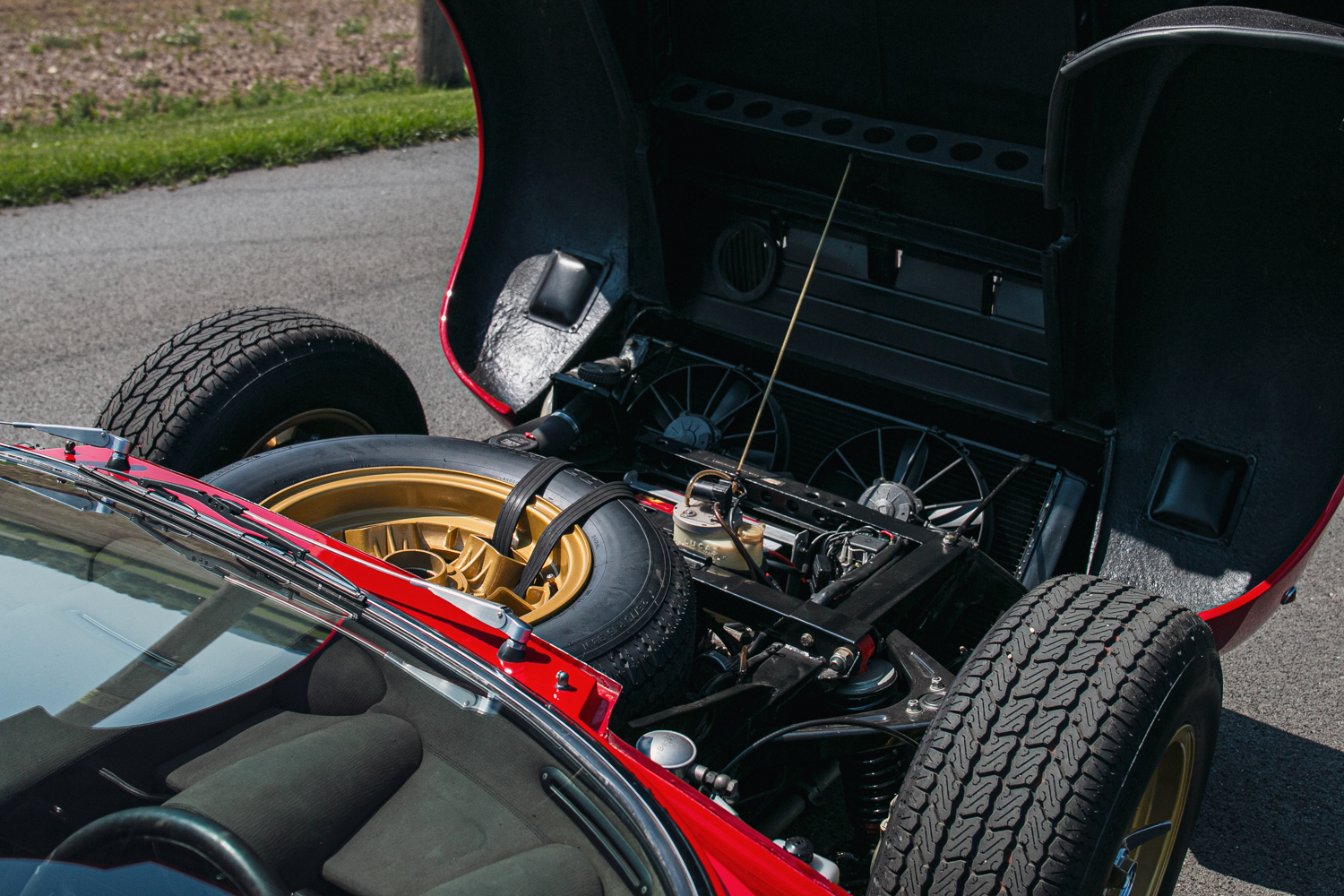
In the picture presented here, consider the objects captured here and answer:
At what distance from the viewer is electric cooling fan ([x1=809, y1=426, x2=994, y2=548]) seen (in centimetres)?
324

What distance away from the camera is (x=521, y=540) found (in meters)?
2.78

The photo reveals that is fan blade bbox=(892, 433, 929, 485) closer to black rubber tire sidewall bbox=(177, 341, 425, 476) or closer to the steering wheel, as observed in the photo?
black rubber tire sidewall bbox=(177, 341, 425, 476)

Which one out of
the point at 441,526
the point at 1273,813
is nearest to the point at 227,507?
the point at 441,526

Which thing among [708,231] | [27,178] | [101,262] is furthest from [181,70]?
[708,231]

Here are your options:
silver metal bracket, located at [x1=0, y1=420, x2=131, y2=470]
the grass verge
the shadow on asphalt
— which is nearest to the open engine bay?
the shadow on asphalt

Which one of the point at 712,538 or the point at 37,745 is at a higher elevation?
the point at 37,745

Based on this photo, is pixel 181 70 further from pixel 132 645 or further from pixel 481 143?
pixel 132 645

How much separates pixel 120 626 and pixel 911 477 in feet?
7.82

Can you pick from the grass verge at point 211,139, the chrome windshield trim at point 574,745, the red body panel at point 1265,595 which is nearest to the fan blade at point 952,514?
the red body panel at point 1265,595

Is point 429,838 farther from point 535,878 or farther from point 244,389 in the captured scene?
point 244,389

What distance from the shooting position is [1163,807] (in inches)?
95.0

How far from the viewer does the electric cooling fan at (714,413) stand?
3.68 meters

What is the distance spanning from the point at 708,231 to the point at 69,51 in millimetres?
11605

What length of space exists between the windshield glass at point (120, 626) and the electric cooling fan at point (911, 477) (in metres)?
1.91
